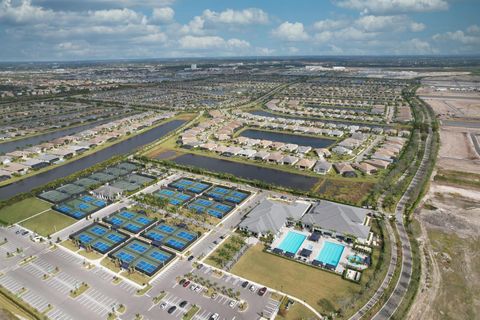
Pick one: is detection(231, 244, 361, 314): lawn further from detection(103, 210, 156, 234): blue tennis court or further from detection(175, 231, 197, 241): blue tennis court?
detection(103, 210, 156, 234): blue tennis court

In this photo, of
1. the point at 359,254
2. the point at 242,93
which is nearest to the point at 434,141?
the point at 359,254

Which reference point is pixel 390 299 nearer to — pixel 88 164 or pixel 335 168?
pixel 335 168

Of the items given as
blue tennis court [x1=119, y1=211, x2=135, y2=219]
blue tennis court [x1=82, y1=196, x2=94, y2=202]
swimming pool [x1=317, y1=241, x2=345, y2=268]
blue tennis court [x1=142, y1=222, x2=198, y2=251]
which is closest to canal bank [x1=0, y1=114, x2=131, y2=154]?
blue tennis court [x1=82, y1=196, x2=94, y2=202]

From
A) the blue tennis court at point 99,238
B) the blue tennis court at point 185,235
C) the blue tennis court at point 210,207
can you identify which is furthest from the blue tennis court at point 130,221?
the blue tennis court at point 210,207

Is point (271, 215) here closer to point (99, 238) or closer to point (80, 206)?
point (99, 238)

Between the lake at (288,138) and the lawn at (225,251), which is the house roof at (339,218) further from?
the lake at (288,138)

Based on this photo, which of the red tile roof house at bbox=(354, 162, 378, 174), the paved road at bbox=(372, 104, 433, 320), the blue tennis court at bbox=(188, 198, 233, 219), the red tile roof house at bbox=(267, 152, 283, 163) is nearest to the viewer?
the paved road at bbox=(372, 104, 433, 320)
